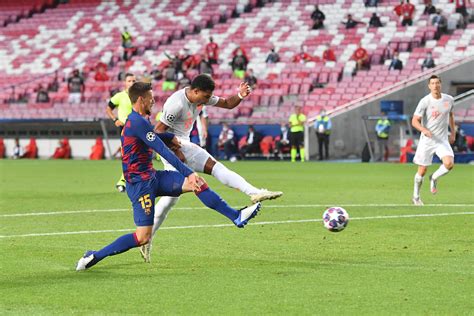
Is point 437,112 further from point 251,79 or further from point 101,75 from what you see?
point 101,75

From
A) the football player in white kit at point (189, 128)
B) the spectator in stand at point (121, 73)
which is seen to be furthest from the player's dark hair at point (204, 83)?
the spectator in stand at point (121, 73)

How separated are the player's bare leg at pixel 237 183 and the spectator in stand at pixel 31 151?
1235 inches

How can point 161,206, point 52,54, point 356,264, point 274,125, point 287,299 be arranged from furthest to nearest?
1. point 52,54
2. point 274,125
3. point 161,206
4. point 356,264
5. point 287,299

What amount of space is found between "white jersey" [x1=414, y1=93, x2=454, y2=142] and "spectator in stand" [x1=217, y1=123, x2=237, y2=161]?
1941 cm

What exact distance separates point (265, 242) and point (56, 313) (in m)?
5.02

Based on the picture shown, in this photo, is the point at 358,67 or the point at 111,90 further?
the point at 111,90

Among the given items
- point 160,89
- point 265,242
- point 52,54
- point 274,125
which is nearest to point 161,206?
point 265,242

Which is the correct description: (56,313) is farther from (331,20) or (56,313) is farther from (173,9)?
(173,9)

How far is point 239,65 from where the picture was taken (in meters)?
42.0

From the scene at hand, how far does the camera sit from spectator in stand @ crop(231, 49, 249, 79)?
41750mm

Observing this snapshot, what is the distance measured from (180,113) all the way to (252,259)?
6.91 ft

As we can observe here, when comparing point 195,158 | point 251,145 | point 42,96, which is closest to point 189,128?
point 195,158

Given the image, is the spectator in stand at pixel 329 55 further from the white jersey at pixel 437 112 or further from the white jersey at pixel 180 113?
the white jersey at pixel 180 113

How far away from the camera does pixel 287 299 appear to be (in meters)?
8.33
